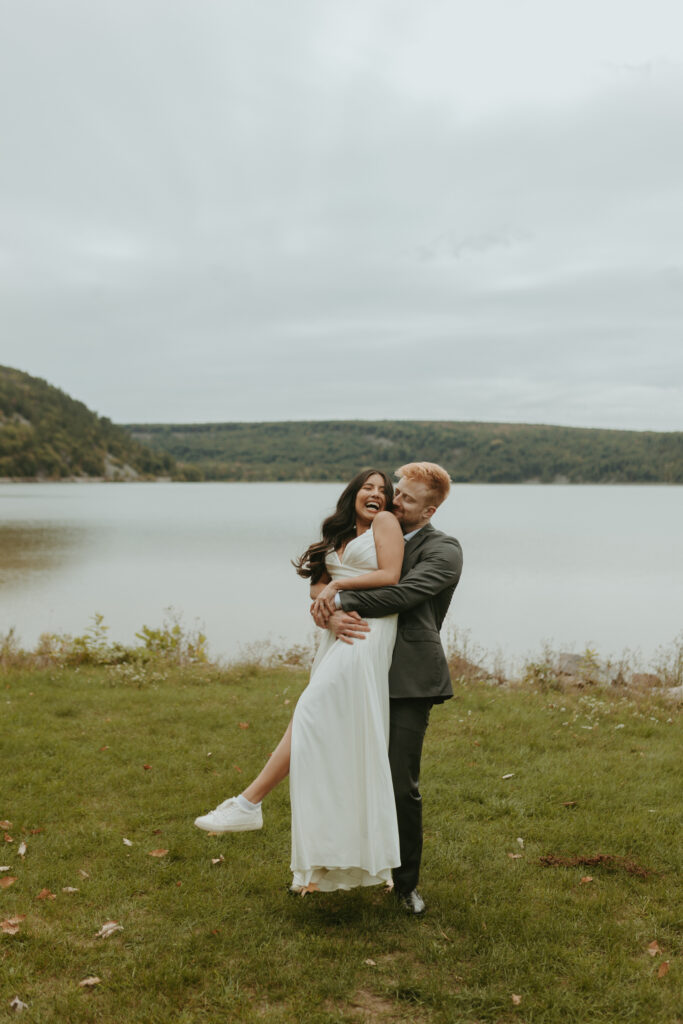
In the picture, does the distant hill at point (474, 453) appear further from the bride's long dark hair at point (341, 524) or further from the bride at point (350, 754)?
the bride at point (350, 754)

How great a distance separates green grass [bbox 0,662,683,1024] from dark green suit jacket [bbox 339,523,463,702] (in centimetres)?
140

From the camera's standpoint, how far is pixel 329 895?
462 centimetres

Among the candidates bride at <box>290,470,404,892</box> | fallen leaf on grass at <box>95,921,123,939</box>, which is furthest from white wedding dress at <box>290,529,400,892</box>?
fallen leaf on grass at <box>95,921,123,939</box>

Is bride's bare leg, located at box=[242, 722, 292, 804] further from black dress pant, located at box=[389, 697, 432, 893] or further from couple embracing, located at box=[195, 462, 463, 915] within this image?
black dress pant, located at box=[389, 697, 432, 893]

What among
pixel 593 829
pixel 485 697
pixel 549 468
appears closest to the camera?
pixel 593 829

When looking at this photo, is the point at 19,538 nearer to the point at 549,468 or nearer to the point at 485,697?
the point at 485,697

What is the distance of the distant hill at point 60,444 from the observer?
141 meters

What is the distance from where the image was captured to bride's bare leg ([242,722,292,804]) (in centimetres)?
428

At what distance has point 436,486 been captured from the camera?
4.38m

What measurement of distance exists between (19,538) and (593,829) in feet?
122

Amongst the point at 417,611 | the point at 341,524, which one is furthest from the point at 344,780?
the point at 341,524

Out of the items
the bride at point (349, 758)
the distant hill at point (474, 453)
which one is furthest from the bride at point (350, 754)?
the distant hill at point (474, 453)

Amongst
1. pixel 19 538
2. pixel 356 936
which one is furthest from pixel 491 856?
pixel 19 538

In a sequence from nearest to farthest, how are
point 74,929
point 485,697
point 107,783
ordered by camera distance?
point 74,929 → point 107,783 → point 485,697
